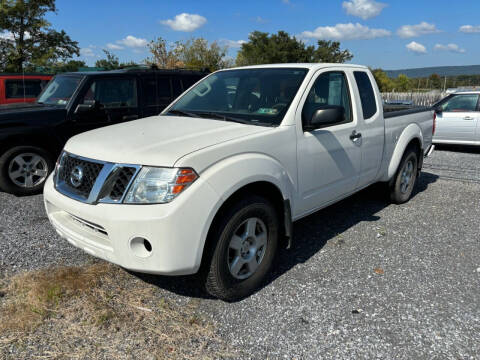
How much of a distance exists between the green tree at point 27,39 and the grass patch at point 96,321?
1895 centimetres

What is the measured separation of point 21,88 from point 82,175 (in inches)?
320

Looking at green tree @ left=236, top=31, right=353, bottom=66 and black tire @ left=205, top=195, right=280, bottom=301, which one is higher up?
green tree @ left=236, top=31, right=353, bottom=66

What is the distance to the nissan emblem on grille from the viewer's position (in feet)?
9.12

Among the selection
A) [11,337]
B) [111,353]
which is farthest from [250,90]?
[11,337]

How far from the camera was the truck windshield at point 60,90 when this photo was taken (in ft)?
20.1

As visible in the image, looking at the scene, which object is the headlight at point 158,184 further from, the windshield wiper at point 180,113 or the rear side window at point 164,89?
the rear side window at point 164,89

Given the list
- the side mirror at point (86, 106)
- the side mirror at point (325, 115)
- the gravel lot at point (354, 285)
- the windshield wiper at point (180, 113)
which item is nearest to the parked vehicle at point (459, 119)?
the gravel lot at point (354, 285)

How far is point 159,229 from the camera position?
2.38 meters

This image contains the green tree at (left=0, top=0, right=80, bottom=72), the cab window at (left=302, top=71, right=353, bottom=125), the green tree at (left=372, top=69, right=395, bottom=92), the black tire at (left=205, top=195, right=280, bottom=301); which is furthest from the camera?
the green tree at (left=372, top=69, right=395, bottom=92)

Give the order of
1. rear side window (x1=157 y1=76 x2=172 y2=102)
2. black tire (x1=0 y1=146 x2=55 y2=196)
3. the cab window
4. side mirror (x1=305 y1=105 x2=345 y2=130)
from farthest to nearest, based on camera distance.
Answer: rear side window (x1=157 y1=76 x2=172 y2=102)
black tire (x1=0 y1=146 x2=55 y2=196)
the cab window
side mirror (x1=305 y1=105 x2=345 y2=130)

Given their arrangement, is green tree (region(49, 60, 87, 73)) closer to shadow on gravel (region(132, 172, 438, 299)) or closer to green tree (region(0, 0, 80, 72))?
green tree (region(0, 0, 80, 72))

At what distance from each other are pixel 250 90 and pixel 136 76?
347cm

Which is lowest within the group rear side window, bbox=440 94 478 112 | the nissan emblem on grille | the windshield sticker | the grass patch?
the grass patch

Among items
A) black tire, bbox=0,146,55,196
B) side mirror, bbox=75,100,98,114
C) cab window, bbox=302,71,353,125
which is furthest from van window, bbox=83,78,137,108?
cab window, bbox=302,71,353,125
